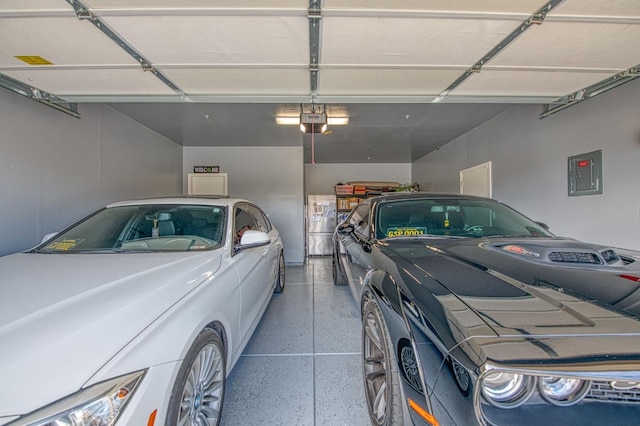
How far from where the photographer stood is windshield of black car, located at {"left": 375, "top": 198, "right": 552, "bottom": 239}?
2.20m

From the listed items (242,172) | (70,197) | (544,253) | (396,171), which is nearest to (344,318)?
(544,253)

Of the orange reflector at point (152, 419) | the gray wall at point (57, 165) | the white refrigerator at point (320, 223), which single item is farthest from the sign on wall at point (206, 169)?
the orange reflector at point (152, 419)

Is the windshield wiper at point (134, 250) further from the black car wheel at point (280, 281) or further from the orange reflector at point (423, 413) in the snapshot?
the black car wheel at point (280, 281)

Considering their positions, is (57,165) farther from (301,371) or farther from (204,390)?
(301,371)

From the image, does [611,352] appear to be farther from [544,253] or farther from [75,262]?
[75,262]

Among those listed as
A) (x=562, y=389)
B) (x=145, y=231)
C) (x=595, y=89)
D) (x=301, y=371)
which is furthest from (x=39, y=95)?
(x=595, y=89)

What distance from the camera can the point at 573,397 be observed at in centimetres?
74

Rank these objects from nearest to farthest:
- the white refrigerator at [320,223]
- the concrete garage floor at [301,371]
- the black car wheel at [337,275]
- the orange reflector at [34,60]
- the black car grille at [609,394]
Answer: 1. the black car grille at [609,394]
2. the concrete garage floor at [301,371]
3. the orange reflector at [34,60]
4. the black car wheel at [337,275]
5. the white refrigerator at [320,223]

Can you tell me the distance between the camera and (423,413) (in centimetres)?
95

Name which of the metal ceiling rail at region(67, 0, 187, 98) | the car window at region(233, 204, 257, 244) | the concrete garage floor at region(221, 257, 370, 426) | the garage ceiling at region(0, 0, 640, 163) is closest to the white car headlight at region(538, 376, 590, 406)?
the concrete garage floor at region(221, 257, 370, 426)

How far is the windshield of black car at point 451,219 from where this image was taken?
86.7 inches

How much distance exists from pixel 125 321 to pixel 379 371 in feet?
4.27

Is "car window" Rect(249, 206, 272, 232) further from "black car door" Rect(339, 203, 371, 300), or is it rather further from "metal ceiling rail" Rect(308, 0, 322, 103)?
"metal ceiling rail" Rect(308, 0, 322, 103)

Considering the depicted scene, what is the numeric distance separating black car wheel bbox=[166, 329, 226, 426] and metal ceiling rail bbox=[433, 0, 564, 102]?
284 centimetres
